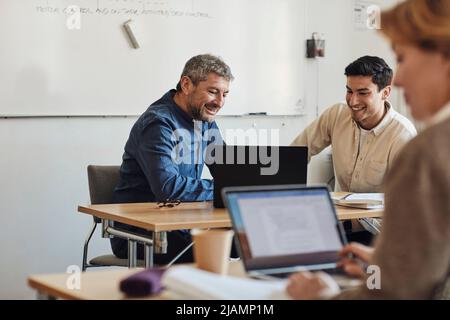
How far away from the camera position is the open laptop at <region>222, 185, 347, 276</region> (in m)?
1.95

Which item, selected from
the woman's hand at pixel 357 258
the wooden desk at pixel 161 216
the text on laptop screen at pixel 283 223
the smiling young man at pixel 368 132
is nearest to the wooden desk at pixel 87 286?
the text on laptop screen at pixel 283 223

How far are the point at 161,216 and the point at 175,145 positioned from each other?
681mm

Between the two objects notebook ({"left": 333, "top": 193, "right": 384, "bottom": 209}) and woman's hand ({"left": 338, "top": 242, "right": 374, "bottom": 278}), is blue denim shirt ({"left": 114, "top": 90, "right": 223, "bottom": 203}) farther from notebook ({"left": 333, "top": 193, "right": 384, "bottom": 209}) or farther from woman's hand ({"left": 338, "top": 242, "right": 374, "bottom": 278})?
woman's hand ({"left": 338, "top": 242, "right": 374, "bottom": 278})

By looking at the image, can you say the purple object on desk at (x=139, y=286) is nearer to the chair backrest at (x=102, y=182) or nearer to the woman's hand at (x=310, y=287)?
the woman's hand at (x=310, y=287)

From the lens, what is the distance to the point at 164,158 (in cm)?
362

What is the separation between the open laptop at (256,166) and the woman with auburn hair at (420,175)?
5.81ft

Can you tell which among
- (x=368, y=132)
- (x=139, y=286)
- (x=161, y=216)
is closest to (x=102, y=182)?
(x=161, y=216)

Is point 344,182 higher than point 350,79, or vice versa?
point 350,79

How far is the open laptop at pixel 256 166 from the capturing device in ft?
10.9

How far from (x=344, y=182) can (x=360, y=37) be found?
6.26ft
